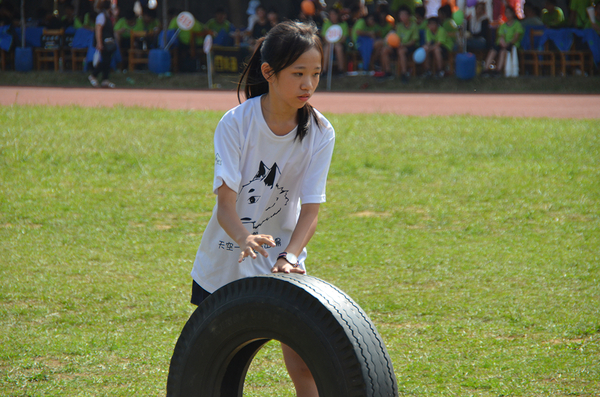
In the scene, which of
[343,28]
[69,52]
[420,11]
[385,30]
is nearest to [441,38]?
[420,11]

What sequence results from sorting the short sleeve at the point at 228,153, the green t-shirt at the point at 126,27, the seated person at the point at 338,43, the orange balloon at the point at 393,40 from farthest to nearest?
the green t-shirt at the point at 126,27
the seated person at the point at 338,43
the orange balloon at the point at 393,40
the short sleeve at the point at 228,153

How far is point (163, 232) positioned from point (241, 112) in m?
3.60

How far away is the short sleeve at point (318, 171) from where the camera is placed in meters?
2.41

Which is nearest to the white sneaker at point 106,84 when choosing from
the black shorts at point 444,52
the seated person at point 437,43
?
the seated person at point 437,43

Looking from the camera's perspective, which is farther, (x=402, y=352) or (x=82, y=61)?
(x=82, y=61)

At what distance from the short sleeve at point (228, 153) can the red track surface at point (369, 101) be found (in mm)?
9786

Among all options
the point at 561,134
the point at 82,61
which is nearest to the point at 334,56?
the point at 82,61

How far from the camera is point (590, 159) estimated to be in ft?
27.2

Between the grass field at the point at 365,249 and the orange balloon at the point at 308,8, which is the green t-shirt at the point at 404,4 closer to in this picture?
the orange balloon at the point at 308,8

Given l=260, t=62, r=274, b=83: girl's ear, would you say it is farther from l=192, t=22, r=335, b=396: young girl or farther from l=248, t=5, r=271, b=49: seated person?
l=248, t=5, r=271, b=49: seated person

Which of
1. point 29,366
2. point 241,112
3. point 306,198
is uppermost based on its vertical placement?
point 241,112

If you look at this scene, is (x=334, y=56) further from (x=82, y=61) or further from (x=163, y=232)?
(x=163, y=232)

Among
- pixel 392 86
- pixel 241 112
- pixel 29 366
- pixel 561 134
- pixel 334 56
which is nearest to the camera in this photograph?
pixel 241 112

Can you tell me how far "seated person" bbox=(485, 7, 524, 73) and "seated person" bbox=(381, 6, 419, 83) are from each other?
6.44ft
